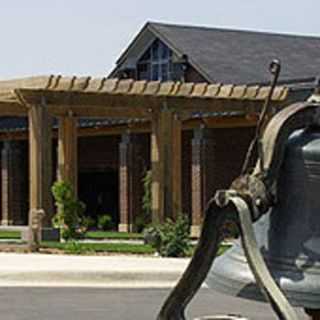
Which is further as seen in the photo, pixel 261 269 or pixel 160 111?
pixel 160 111

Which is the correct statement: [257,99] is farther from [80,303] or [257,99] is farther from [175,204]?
[80,303]

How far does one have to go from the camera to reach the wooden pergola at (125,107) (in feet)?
Result: 96.1

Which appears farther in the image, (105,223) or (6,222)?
(6,222)

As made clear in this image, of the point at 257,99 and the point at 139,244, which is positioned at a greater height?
the point at 257,99

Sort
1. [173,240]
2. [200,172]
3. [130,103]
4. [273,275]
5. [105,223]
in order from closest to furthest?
[273,275], [173,240], [130,103], [200,172], [105,223]

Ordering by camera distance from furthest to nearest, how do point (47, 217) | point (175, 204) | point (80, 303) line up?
1. point (175, 204)
2. point (47, 217)
3. point (80, 303)

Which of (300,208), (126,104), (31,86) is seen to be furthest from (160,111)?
(300,208)

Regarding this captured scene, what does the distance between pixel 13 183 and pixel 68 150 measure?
10192mm

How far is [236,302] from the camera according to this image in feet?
58.1

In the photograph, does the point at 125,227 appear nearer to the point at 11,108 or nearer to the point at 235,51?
the point at 11,108

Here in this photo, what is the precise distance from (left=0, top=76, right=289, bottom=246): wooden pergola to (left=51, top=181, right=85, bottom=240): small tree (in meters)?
0.38

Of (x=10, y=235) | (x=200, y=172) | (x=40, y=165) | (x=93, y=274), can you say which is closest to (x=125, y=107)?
(x=40, y=165)

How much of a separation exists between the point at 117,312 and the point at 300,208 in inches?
460

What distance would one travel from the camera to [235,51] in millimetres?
42719
